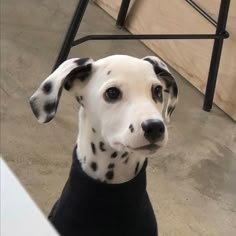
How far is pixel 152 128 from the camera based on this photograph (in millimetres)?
1082

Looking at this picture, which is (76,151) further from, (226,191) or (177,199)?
(226,191)

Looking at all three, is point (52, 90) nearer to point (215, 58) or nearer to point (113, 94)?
point (113, 94)

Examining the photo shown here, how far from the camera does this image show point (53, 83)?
1.21 m

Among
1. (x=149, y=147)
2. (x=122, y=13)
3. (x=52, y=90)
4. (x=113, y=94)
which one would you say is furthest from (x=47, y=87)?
(x=122, y=13)

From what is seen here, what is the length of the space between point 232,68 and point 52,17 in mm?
859

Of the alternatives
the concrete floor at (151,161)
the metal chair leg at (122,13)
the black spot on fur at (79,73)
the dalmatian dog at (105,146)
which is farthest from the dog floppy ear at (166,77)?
the metal chair leg at (122,13)

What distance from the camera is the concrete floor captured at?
1.81 metres

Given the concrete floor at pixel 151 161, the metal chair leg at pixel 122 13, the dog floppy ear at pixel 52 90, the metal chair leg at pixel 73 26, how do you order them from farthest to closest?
the metal chair leg at pixel 122 13 → the metal chair leg at pixel 73 26 → the concrete floor at pixel 151 161 → the dog floppy ear at pixel 52 90

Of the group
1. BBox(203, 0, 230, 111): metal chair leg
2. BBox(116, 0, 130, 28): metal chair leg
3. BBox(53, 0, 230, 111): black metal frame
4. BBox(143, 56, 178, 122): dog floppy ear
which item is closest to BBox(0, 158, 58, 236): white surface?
BBox(143, 56, 178, 122): dog floppy ear

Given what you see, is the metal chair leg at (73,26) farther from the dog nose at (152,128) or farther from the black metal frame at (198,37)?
the dog nose at (152,128)

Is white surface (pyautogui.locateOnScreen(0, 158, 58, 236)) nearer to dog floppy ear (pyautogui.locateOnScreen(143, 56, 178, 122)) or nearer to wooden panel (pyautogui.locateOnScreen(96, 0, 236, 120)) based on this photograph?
dog floppy ear (pyautogui.locateOnScreen(143, 56, 178, 122))

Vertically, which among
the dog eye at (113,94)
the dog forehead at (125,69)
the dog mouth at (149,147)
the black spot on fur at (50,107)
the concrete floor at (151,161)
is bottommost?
the concrete floor at (151,161)

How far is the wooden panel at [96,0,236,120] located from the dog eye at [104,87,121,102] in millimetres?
1212

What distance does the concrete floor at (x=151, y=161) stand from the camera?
1.81 meters
